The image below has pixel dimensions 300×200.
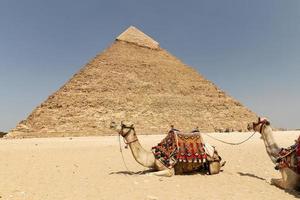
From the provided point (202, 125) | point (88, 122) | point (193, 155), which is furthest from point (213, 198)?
point (202, 125)

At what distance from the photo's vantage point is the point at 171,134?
22.7ft

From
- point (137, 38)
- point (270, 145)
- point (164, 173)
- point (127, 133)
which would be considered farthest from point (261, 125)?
point (137, 38)

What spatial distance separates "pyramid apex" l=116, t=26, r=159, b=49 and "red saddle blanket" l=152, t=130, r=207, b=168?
71651 mm

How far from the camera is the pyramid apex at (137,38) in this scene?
77.9 m

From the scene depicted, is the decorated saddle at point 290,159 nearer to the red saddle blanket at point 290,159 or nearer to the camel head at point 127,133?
the red saddle blanket at point 290,159

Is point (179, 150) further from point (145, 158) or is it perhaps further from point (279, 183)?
point (279, 183)

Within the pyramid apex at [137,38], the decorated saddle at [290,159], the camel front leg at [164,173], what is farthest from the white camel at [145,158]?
the pyramid apex at [137,38]

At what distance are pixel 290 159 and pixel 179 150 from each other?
1941mm

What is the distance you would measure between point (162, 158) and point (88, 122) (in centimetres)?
4426

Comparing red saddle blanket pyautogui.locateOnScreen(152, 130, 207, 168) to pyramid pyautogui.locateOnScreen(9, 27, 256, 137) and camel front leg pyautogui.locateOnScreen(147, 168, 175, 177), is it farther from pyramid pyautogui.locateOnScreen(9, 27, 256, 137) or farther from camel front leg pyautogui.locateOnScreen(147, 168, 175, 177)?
pyramid pyautogui.locateOnScreen(9, 27, 256, 137)

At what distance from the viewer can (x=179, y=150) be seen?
668 cm

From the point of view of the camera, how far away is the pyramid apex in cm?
7794

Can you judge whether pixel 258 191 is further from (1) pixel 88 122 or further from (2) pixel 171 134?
(1) pixel 88 122

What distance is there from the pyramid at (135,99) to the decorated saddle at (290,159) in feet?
122
